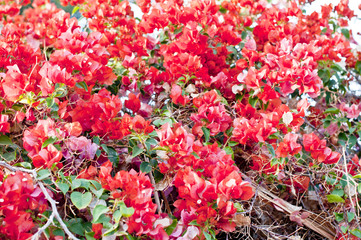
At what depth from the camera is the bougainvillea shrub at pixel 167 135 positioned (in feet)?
2.71

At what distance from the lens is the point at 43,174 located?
82cm

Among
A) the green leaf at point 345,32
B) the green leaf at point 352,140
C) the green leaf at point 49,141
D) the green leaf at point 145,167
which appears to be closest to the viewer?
the green leaf at point 49,141

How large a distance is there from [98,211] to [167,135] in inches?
9.9

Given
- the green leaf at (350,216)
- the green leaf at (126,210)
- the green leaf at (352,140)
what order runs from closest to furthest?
1. the green leaf at (126,210)
2. the green leaf at (350,216)
3. the green leaf at (352,140)

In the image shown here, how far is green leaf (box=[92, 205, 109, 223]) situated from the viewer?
0.76m

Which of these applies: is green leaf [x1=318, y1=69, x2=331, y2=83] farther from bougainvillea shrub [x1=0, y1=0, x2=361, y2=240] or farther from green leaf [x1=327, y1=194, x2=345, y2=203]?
green leaf [x1=327, y1=194, x2=345, y2=203]

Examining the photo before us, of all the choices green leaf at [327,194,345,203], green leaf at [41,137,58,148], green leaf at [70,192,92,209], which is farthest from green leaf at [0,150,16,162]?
green leaf at [327,194,345,203]

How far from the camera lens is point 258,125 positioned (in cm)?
103

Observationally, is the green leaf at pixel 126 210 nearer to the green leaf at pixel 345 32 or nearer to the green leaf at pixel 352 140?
the green leaf at pixel 352 140

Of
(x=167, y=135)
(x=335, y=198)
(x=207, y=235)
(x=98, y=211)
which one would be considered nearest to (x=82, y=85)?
(x=167, y=135)

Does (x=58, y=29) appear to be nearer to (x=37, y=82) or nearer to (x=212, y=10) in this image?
(x=37, y=82)

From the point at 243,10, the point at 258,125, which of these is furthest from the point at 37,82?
the point at 243,10

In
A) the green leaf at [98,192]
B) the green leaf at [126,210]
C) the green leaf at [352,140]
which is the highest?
the green leaf at [126,210]

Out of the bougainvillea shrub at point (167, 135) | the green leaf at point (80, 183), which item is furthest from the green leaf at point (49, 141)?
the green leaf at point (80, 183)
